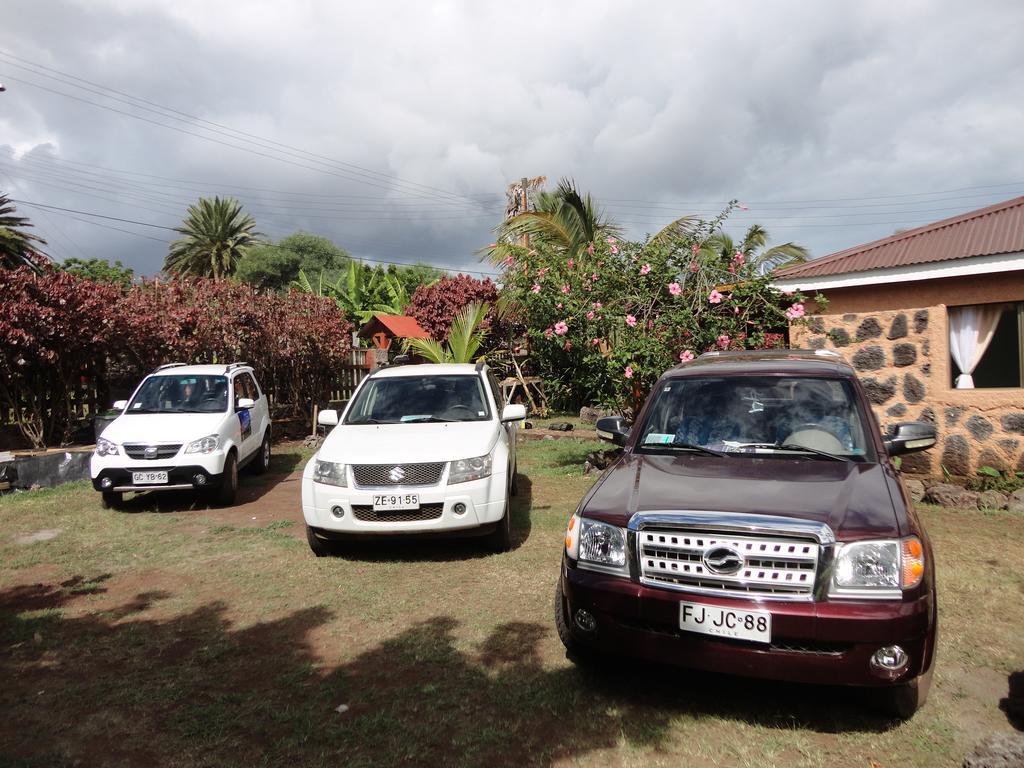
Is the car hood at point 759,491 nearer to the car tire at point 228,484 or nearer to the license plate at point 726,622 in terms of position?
the license plate at point 726,622

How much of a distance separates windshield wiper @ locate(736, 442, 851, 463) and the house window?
5.65m

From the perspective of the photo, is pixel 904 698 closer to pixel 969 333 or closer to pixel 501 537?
pixel 501 537

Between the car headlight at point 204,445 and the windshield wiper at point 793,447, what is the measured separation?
21.1 ft

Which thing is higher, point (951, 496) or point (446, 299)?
point (446, 299)

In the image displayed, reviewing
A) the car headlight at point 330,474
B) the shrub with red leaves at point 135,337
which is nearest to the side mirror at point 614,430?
the car headlight at point 330,474

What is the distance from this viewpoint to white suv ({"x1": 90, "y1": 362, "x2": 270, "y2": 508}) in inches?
308

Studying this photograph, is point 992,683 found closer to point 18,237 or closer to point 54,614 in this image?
point 54,614

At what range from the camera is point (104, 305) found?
11.2 m

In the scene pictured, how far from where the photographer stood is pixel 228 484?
8375 millimetres

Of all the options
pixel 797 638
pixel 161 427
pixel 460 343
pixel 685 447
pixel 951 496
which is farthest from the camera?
pixel 460 343

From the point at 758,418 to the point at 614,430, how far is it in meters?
1.00

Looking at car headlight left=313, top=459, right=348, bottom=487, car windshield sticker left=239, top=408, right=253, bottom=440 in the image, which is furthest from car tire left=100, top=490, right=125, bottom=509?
car headlight left=313, top=459, right=348, bottom=487

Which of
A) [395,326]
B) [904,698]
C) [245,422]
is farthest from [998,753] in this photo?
[395,326]

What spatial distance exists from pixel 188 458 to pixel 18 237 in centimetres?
2075
